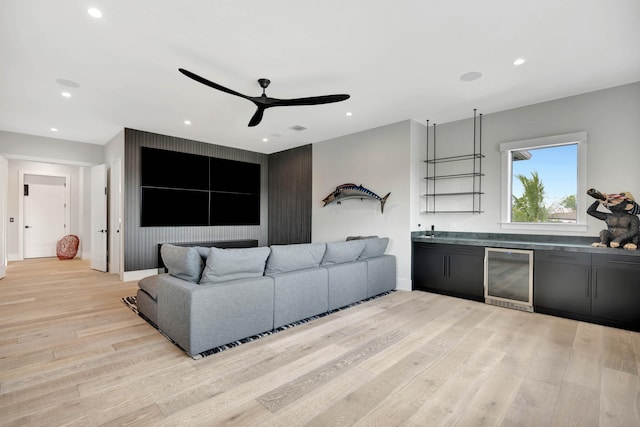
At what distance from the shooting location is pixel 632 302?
10.6ft

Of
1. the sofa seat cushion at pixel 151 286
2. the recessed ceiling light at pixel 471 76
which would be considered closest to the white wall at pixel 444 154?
the recessed ceiling light at pixel 471 76

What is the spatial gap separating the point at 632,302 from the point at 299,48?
14.2ft

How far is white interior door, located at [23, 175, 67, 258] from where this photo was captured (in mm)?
8055

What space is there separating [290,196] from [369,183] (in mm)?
2348

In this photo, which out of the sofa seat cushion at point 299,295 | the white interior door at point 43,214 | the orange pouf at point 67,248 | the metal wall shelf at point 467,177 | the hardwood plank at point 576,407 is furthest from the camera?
the white interior door at point 43,214

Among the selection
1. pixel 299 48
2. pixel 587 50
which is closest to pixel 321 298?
pixel 299 48

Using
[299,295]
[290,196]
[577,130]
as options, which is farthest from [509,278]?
[290,196]

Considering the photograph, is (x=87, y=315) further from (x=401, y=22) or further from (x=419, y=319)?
(x=401, y=22)

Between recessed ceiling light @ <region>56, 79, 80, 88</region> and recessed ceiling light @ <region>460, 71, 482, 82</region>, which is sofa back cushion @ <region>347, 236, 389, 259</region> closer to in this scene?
recessed ceiling light @ <region>460, 71, 482, 82</region>

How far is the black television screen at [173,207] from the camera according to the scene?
6.01 metres

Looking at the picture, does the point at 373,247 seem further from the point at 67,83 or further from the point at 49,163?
the point at 49,163

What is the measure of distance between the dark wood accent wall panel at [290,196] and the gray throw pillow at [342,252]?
261 centimetres

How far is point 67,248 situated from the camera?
7.98 metres

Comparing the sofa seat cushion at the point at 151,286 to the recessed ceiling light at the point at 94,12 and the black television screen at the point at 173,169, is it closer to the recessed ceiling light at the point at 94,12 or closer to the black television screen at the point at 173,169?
the recessed ceiling light at the point at 94,12
